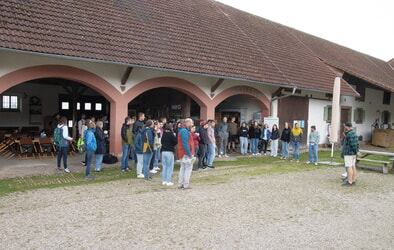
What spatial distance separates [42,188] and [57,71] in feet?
12.5

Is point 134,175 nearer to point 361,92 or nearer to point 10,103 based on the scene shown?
point 10,103

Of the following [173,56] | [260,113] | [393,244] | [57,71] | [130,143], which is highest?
[173,56]

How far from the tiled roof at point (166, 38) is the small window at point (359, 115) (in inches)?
149

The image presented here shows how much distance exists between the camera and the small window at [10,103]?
15.0m

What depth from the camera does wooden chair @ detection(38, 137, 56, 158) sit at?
36.0 ft

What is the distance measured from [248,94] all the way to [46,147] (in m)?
8.20

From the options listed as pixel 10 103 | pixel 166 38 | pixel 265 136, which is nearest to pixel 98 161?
pixel 166 38

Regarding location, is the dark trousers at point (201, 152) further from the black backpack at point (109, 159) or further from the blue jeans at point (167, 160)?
the black backpack at point (109, 159)

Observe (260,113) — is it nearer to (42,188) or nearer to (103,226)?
(42,188)

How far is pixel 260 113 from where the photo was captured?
51.6 feet

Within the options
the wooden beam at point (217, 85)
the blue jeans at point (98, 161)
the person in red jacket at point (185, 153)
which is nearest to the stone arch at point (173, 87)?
the wooden beam at point (217, 85)

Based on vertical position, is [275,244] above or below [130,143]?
below

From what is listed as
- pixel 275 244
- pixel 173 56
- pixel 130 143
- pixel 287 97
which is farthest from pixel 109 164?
pixel 287 97

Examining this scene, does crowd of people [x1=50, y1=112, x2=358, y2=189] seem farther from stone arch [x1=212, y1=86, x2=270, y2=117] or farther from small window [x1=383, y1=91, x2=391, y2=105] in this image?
small window [x1=383, y1=91, x2=391, y2=105]
